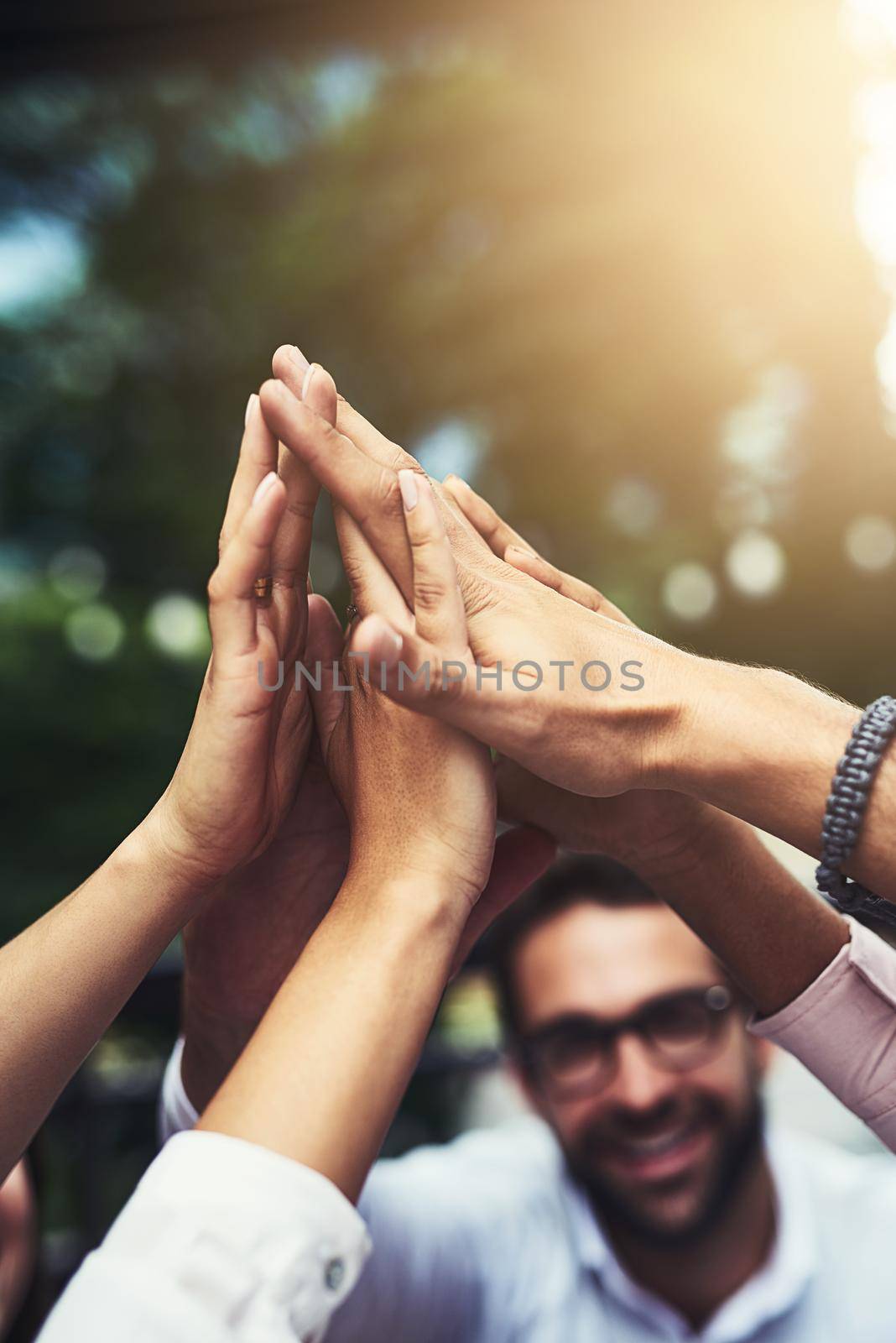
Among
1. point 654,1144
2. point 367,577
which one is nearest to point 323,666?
point 367,577

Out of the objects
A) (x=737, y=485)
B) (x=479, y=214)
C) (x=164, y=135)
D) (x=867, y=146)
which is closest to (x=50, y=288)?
(x=164, y=135)

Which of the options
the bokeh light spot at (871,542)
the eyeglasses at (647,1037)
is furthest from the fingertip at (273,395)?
the bokeh light spot at (871,542)

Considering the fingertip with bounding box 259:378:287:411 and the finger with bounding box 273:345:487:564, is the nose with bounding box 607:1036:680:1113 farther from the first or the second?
the fingertip with bounding box 259:378:287:411

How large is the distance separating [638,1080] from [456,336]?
247cm

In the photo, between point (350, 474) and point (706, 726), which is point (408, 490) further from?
point (706, 726)

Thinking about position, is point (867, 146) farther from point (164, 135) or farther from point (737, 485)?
point (164, 135)

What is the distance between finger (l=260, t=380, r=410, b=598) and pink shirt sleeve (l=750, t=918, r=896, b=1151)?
2.15 ft

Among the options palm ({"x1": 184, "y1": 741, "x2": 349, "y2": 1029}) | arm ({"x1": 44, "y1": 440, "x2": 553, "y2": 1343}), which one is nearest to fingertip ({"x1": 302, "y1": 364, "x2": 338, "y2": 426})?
arm ({"x1": 44, "y1": 440, "x2": 553, "y2": 1343})

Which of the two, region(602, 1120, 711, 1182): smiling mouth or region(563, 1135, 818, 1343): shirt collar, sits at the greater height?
region(602, 1120, 711, 1182): smiling mouth

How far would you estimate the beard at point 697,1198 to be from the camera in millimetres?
1936

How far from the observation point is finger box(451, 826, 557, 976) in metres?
1.17

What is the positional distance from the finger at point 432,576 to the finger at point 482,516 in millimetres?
212

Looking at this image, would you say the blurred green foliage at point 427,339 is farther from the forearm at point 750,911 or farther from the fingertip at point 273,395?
the fingertip at point 273,395

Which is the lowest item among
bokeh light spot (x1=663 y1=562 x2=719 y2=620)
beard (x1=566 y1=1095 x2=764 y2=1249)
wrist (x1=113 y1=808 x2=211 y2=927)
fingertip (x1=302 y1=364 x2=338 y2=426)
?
beard (x1=566 y1=1095 x2=764 y2=1249)
